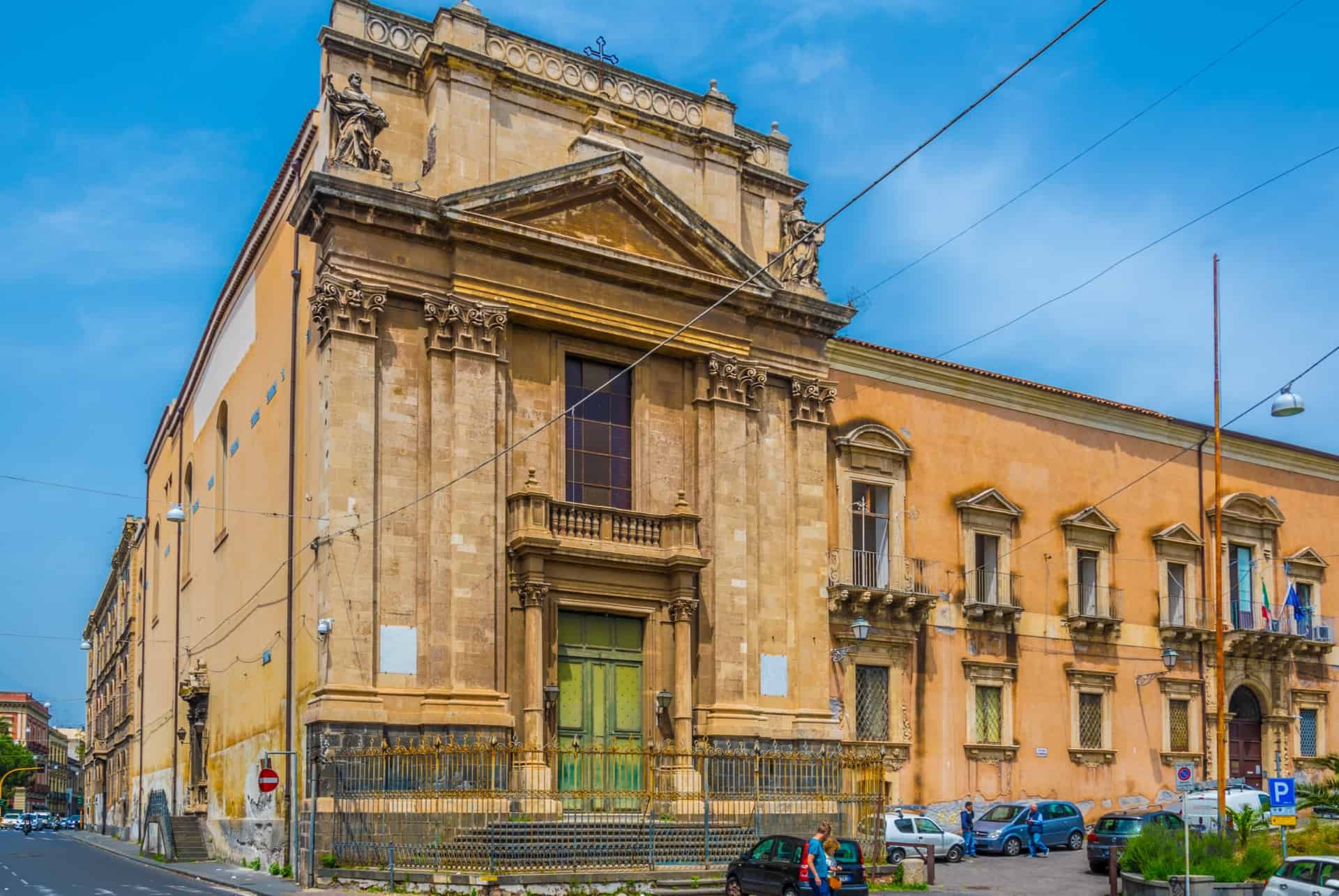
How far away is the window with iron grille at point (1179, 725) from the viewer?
37906 mm

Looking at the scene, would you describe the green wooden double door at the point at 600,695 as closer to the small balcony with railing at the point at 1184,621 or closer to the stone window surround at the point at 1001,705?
the stone window surround at the point at 1001,705

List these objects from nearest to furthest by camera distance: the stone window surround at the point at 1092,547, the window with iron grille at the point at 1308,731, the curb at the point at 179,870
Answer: the curb at the point at 179,870, the stone window surround at the point at 1092,547, the window with iron grille at the point at 1308,731

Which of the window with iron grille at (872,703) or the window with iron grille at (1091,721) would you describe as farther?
the window with iron grille at (1091,721)

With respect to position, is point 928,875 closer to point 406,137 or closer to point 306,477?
point 306,477

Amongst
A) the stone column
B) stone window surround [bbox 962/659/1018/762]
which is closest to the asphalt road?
the stone column

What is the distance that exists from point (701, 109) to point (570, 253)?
223 inches

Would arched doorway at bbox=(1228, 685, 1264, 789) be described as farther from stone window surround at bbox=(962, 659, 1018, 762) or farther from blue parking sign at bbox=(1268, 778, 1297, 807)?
blue parking sign at bbox=(1268, 778, 1297, 807)

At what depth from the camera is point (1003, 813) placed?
106 ft

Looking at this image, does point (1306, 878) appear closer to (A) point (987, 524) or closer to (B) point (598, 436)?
(B) point (598, 436)

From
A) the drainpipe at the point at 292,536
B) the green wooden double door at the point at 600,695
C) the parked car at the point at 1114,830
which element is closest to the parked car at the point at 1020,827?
the parked car at the point at 1114,830

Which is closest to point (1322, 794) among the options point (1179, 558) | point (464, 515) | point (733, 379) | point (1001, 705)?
point (1001, 705)

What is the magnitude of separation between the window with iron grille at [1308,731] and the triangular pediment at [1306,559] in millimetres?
4265

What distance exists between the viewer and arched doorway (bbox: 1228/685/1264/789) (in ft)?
130

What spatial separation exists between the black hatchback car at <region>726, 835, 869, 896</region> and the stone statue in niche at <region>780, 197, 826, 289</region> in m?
13.5
